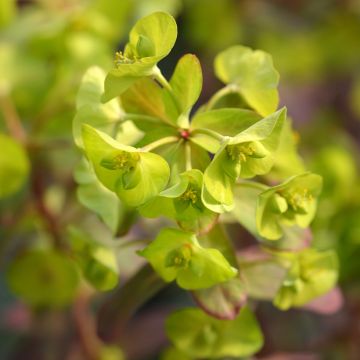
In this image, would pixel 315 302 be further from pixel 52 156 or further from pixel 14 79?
pixel 14 79

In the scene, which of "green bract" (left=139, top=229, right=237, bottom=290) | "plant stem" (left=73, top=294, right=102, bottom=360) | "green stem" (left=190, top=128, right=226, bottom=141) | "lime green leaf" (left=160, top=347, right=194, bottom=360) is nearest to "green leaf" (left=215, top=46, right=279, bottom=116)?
"green stem" (left=190, top=128, right=226, bottom=141)

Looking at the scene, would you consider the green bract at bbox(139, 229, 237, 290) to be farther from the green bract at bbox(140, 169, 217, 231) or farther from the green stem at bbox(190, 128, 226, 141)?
the green stem at bbox(190, 128, 226, 141)

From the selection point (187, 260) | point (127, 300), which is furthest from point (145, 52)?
point (127, 300)

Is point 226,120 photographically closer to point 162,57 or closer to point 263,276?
point 162,57

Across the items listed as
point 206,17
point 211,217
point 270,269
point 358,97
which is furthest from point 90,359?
point 358,97

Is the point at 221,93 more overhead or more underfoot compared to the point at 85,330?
more overhead

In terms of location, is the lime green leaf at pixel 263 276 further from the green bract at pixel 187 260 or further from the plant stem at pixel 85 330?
the plant stem at pixel 85 330
